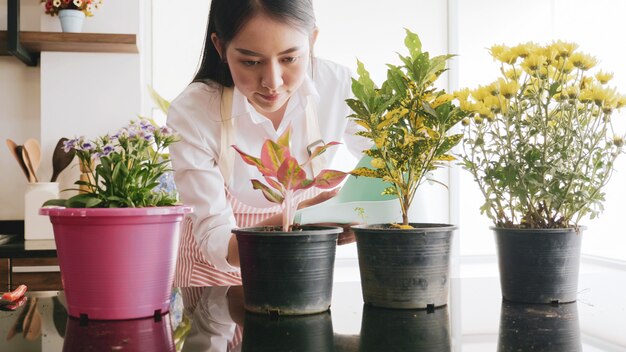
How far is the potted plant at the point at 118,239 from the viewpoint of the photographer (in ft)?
2.63

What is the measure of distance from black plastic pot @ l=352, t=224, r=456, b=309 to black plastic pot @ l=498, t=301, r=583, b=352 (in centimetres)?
10

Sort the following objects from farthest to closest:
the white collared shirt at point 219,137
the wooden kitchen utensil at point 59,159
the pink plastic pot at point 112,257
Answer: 1. the wooden kitchen utensil at point 59,159
2. the white collared shirt at point 219,137
3. the pink plastic pot at point 112,257

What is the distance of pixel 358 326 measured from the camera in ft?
2.57

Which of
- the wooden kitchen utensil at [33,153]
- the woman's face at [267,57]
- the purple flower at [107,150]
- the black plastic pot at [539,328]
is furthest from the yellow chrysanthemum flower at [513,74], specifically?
the wooden kitchen utensil at [33,153]

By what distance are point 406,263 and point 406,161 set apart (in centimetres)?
15

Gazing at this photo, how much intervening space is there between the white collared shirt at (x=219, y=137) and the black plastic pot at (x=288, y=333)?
0.48m

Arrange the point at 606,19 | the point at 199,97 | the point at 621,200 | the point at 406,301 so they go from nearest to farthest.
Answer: the point at 406,301, the point at 199,97, the point at 621,200, the point at 606,19

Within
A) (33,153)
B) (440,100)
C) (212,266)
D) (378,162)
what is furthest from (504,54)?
(33,153)

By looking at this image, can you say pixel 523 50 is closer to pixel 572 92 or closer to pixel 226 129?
pixel 572 92

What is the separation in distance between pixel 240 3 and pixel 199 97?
0.30 metres

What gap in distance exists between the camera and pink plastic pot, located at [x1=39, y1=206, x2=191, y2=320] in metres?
0.80

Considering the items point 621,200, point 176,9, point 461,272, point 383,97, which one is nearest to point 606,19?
point 621,200

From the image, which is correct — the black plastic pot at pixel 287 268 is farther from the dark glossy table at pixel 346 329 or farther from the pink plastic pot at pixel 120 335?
the pink plastic pot at pixel 120 335

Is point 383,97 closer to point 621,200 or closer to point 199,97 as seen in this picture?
point 199,97
